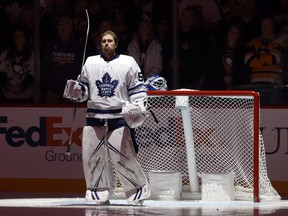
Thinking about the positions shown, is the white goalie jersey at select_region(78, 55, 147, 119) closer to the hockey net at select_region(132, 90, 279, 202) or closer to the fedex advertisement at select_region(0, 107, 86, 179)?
the hockey net at select_region(132, 90, 279, 202)

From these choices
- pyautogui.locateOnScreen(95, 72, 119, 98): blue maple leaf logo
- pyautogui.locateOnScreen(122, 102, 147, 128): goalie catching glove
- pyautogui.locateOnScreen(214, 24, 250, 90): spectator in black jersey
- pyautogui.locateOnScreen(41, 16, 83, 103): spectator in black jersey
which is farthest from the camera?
pyautogui.locateOnScreen(41, 16, 83, 103): spectator in black jersey

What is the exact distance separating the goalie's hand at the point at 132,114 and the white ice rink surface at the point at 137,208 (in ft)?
2.82

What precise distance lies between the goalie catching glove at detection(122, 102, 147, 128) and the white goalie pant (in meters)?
0.19

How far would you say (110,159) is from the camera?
11.9 meters

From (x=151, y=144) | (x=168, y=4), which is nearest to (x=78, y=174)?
(x=151, y=144)

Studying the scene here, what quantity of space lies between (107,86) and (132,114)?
44 cm

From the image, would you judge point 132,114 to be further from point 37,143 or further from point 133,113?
point 37,143

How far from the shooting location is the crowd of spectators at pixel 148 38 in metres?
14.5

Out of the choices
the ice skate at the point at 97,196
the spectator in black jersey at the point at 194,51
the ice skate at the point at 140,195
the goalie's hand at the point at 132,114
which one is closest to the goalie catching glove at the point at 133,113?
the goalie's hand at the point at 132,114

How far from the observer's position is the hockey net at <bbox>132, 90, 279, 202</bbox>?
42.2 ft

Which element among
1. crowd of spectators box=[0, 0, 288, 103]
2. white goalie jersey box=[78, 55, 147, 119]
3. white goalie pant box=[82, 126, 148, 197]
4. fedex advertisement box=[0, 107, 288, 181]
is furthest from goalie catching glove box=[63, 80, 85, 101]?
crowd of spectators box=[0, 0, 288, 103]

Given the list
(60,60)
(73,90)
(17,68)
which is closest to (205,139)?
(73,90)

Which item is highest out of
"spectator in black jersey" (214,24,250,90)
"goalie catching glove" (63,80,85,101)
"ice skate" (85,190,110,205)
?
"spectator in black jersey" (214,24,250,90)

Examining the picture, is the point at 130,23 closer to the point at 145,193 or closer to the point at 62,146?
the point at 62,146
